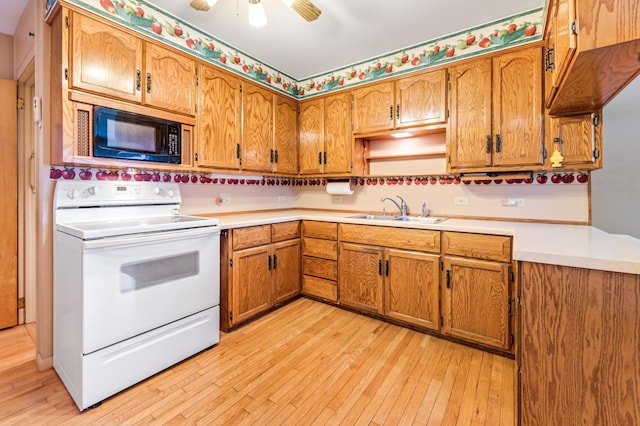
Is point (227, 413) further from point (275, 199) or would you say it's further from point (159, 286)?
point (275, 199)

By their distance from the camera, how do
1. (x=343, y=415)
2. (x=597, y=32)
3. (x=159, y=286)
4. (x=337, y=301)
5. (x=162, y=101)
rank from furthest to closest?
(x=337, y=301)
(x=162, y=101)
(x=159, y=286)
(x=343, y=415)
(x=597, y=32)

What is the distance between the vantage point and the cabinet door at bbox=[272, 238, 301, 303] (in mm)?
2766

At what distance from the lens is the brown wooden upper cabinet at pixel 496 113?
2.12 m

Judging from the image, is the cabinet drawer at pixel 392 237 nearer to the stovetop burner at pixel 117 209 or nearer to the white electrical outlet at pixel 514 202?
the white electrical outlet at pixel 514 202

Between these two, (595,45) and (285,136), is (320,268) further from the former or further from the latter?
(595,45)

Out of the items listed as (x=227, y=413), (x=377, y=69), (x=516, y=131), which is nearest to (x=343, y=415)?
(x=227, y=413)

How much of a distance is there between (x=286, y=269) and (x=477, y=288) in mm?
1688

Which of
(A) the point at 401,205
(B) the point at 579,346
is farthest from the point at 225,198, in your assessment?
(B) the point at 579,346

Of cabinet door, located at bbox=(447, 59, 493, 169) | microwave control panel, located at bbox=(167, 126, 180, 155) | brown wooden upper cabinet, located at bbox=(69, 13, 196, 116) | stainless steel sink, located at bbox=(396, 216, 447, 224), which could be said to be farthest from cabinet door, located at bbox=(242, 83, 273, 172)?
cabinet door, located at bbox=(447, 59, 493, 169)

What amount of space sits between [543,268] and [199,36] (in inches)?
114

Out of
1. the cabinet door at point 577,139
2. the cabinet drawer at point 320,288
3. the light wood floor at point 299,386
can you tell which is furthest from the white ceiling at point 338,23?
the light wood floor at point 299,386

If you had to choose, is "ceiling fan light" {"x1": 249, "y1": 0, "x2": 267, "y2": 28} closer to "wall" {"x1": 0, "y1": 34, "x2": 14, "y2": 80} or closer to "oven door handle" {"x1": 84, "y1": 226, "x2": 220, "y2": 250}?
"oven door handle" {"x1": 84, "y1": 226, "x2": 220, "y2": 250}

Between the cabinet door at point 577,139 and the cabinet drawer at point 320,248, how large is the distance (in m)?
1.88

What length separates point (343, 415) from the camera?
1501 millimetres
